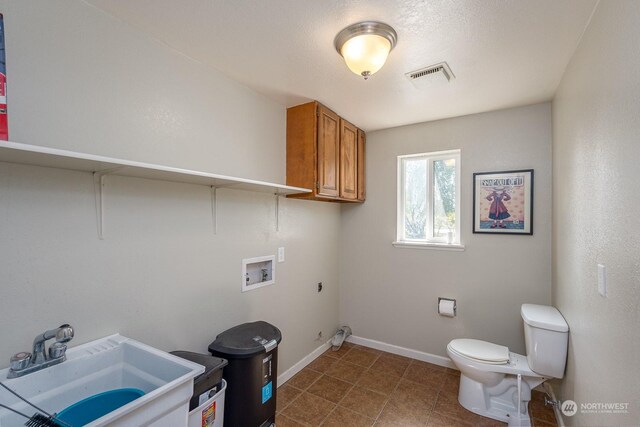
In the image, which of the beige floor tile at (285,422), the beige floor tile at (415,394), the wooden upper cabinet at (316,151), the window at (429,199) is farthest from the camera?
the window at (429,199)

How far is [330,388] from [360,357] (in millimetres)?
643

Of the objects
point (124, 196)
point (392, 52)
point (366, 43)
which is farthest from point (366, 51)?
point (124, 196)

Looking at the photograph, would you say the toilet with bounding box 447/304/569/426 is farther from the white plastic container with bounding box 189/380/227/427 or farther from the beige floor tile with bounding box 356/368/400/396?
the white plastic container with bounding box 189/380/227/427

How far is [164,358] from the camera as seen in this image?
1.28 metres

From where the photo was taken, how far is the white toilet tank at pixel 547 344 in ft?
6.10

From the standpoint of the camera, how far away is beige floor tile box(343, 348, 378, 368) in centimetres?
291

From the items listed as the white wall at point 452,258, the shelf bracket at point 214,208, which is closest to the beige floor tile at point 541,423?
the white wall at point 452,258

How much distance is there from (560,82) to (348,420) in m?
2.87

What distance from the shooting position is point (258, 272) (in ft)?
7.67

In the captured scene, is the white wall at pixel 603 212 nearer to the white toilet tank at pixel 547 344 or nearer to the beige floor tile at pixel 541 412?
the white toilet tank at pixel 547 344

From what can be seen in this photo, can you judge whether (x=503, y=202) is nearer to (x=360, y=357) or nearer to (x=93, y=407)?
(x=360, y=357)

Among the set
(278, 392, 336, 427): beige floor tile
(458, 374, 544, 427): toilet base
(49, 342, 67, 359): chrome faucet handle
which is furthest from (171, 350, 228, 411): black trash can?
(458, 374, 544, 427): toilet base

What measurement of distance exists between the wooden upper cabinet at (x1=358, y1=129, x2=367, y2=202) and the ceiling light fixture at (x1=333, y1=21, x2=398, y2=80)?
1.56m

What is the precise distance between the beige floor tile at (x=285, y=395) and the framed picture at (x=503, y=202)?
2161 millimetres
